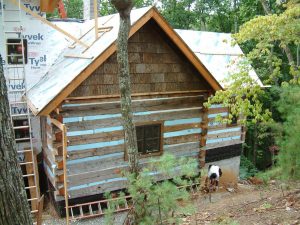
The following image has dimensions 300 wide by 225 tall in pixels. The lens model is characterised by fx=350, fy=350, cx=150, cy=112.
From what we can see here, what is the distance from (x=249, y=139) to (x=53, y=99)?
15374mm

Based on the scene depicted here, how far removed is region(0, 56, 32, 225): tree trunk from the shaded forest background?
694 cm

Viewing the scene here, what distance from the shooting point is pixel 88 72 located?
9.19 m

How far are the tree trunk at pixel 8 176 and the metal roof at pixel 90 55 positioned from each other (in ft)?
19.5

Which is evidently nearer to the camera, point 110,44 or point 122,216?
point 110,44

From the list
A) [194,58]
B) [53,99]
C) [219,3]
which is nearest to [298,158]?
[194,58]

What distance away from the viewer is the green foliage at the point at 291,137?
8.59 meters

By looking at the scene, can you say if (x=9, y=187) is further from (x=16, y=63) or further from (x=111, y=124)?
(x=16, y=63)

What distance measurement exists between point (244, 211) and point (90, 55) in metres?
5.82

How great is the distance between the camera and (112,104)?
10.4m

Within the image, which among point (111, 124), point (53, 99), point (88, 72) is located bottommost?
point (111, 124)

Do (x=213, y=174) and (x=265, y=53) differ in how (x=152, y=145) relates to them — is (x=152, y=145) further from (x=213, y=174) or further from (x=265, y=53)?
(x=265, y=53)

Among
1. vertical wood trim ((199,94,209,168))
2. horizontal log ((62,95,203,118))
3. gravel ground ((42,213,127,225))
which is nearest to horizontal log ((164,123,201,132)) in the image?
vertical wood trim ((199,94,209,168))

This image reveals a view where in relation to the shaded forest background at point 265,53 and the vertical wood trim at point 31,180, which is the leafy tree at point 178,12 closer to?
the shaded forest background at point 265,53

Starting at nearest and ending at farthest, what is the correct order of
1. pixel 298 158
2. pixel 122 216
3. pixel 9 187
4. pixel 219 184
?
pixel 9 187 < pixel 298 158 < pixel 122 216 < pixel 219 184
